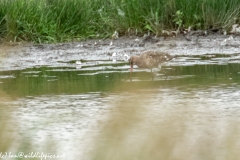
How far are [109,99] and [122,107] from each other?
2488 millimetres

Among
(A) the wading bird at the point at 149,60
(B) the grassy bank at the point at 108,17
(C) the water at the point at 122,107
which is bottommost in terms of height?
(C) the water at the point at 122,107

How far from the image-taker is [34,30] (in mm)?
14578

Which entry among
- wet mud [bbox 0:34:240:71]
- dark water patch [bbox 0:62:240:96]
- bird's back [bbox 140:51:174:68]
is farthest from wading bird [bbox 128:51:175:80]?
wet mud [bbox 0:34:240:71]

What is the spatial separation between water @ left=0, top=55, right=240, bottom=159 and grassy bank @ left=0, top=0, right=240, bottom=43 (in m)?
2.89

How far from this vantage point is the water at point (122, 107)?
16.4 feet

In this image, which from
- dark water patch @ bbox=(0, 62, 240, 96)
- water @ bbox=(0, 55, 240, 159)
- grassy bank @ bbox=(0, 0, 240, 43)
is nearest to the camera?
water @ bbox=(0, 55, 240, 159)

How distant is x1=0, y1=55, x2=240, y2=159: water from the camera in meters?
4.99

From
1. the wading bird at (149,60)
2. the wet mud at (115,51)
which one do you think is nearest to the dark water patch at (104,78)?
the wading bird at (149,60)

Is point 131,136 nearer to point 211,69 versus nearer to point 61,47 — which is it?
point 211,69

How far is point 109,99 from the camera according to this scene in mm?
7910

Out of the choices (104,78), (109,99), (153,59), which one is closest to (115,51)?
(153,59)

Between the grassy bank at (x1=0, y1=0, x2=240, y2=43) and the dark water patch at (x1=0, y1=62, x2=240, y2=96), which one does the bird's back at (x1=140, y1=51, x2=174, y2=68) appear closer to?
the dark water patch at (x1=0, y1=62, x2=240, y2=96)

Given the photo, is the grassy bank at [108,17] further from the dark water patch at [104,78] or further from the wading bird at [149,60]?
the wading bird at [149,60]

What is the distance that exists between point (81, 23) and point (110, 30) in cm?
62
